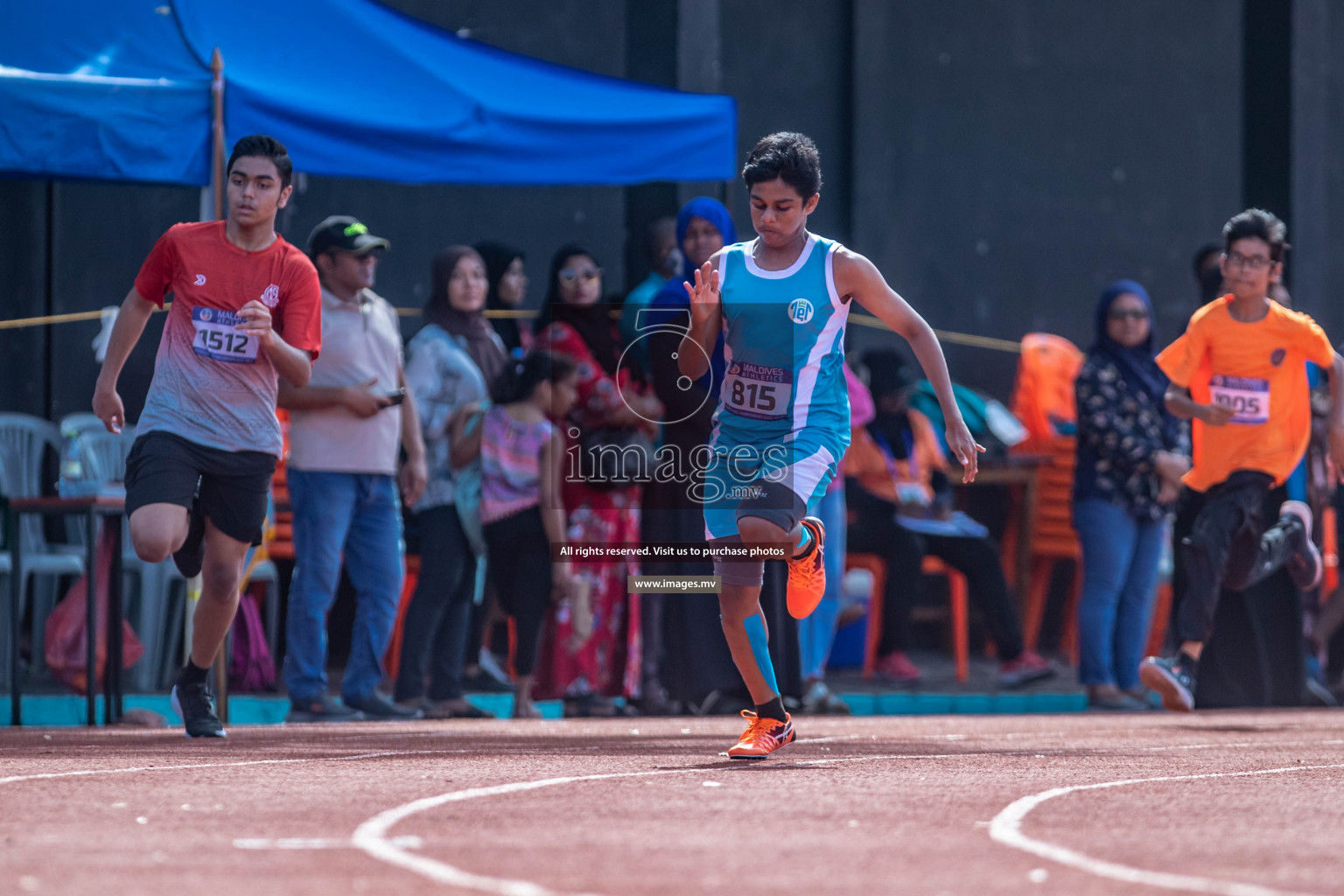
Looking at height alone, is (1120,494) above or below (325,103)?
below

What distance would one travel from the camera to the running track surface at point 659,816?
3.53 metres

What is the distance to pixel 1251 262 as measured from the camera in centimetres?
816

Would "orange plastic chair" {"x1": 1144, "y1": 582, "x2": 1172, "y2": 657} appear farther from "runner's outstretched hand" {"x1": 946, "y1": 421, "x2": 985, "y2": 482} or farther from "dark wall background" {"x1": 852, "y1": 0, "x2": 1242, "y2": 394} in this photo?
"runner's outstretched hand" {"x1": 946, "y1": 421, "x2": 985, "y2": 482}

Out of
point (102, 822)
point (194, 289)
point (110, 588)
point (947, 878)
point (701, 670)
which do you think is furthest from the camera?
point (701, 670)

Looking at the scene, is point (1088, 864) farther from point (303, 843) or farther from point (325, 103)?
point (325, 103)

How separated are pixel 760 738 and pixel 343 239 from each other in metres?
3.49

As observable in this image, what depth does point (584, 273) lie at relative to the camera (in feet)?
29.8

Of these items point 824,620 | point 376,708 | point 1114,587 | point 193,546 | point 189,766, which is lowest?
point 376,708

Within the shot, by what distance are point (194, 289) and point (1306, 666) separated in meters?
5.96

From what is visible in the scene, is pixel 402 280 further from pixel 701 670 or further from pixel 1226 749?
pixel 1226 749

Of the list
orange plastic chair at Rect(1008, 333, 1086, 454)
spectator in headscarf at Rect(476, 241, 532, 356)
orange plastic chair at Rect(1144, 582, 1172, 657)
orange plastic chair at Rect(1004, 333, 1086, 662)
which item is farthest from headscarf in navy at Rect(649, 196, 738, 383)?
orange plastic chair at Rect(1008, 333, 1086, 454)

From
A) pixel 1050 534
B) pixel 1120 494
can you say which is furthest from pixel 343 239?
pixel 1050 534

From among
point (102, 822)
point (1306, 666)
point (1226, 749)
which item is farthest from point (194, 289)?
Answer: point (1306, 666)

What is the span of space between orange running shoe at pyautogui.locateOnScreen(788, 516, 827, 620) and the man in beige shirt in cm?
273
